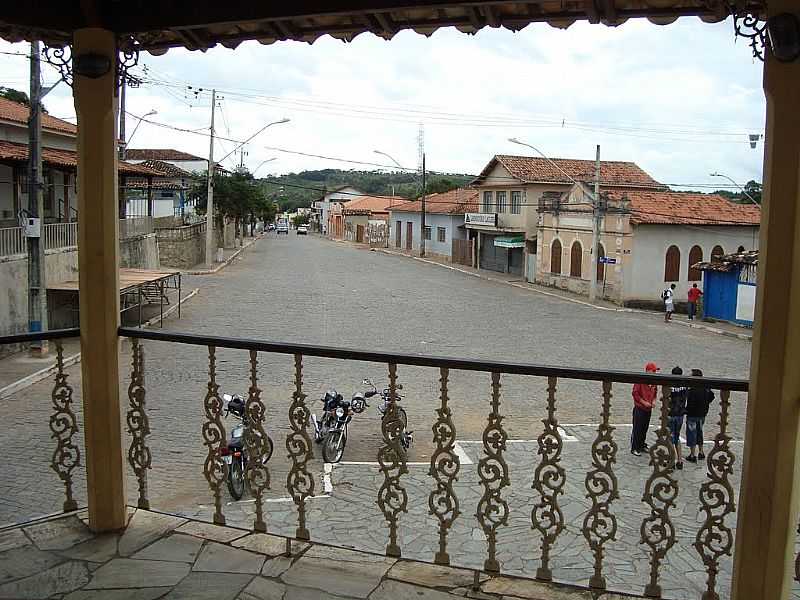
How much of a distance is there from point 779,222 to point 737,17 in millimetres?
794

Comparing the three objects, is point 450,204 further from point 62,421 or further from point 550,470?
point 550,470

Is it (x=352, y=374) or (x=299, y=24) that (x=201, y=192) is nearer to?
(x=352, y=374)

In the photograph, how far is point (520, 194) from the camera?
3747cm

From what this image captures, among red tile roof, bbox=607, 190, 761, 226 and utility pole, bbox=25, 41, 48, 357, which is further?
red tile roof, bbox=607, 190, 761, 226

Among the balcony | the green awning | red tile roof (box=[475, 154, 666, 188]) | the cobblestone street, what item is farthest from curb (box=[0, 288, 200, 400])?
red tile roof (box=[475, 154, 666, 188])

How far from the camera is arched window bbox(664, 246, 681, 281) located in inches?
1063

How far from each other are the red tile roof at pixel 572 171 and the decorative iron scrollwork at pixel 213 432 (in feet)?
113

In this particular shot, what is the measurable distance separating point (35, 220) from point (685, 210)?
23350mm

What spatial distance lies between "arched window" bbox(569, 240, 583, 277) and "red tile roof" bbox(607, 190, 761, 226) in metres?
2.57

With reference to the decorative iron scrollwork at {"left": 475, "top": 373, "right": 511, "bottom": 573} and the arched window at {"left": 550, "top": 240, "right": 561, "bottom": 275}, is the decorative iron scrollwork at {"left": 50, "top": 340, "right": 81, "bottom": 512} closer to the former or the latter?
the decorative iron scrollwork at {"left": 475, "top": 373, "right": 511, "bottom": 573}

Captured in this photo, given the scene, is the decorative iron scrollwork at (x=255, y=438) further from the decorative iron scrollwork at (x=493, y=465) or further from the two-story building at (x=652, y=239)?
the two-story building at (x=652, y=239)

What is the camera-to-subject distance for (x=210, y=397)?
3312 mm

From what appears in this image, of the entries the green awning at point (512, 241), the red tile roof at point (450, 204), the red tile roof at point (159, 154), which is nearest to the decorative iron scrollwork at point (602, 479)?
the green awning at point (512, 241)

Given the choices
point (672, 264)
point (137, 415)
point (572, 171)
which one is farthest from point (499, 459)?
point (572, 171)
